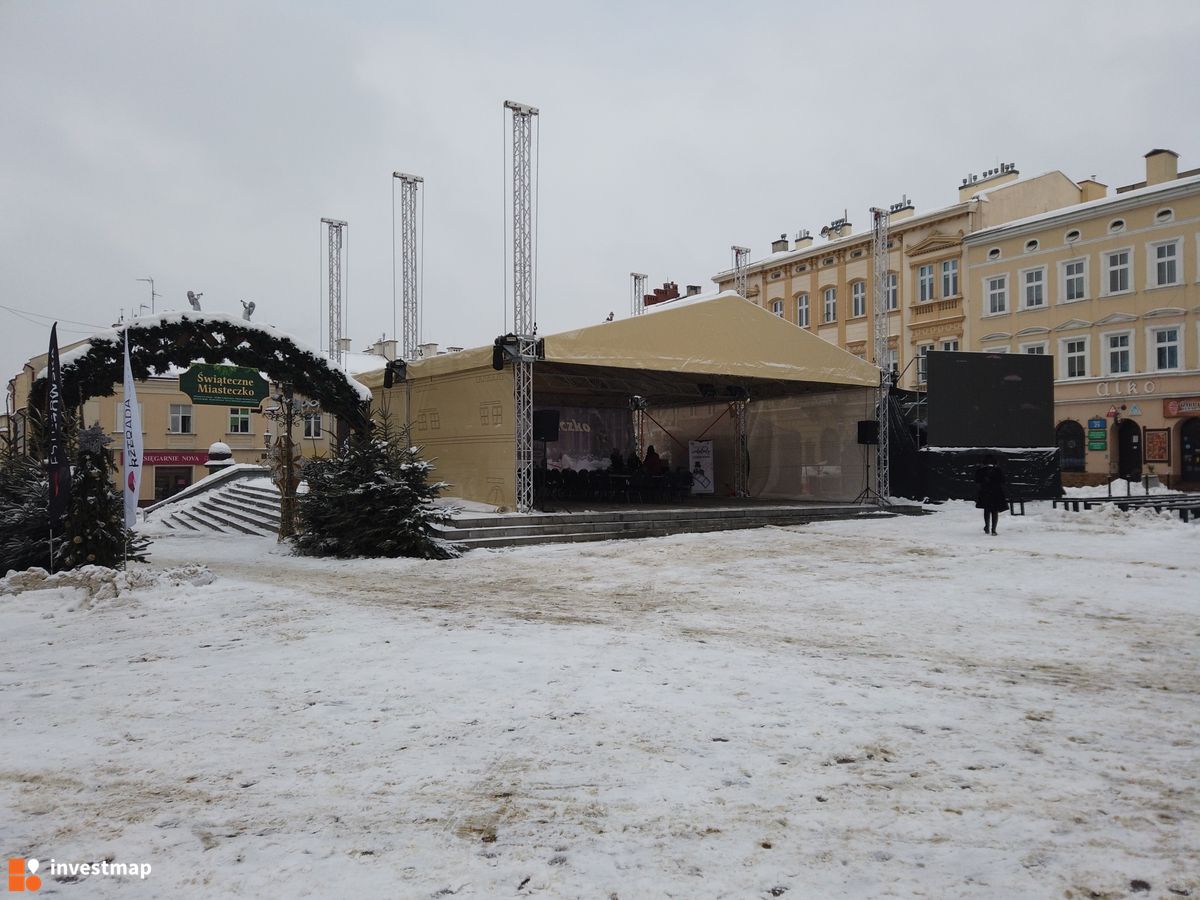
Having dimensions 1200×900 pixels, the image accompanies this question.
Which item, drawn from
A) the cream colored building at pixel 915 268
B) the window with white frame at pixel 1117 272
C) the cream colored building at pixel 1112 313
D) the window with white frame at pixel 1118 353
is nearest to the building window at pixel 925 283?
the cream colored building at pixel 915 268

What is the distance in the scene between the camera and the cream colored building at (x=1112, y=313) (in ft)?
84.9

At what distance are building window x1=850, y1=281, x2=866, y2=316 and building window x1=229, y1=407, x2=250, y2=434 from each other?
27.9 metres

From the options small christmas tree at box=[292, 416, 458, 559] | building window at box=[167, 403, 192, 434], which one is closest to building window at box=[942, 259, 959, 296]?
small christmas tree at box=[292, 416, 458, 559]

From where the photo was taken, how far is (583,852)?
2818 mm

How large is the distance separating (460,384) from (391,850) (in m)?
13.7

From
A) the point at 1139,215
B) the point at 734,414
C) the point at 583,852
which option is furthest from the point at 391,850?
the point at 1139,215

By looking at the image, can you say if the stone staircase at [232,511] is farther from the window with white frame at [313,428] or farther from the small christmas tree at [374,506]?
the window with white frame at [313,428]

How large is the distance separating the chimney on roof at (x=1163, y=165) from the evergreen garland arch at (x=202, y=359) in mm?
28343

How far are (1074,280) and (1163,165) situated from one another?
466cm

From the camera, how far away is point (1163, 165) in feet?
92.3

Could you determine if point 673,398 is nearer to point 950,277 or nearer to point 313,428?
point 950,277

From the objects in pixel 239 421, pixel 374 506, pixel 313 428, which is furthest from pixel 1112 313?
Answer: pixel 239 421

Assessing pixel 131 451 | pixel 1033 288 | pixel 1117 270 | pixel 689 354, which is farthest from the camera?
pixel 1033 288

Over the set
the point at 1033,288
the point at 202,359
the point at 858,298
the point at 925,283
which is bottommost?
the point at 202,359
